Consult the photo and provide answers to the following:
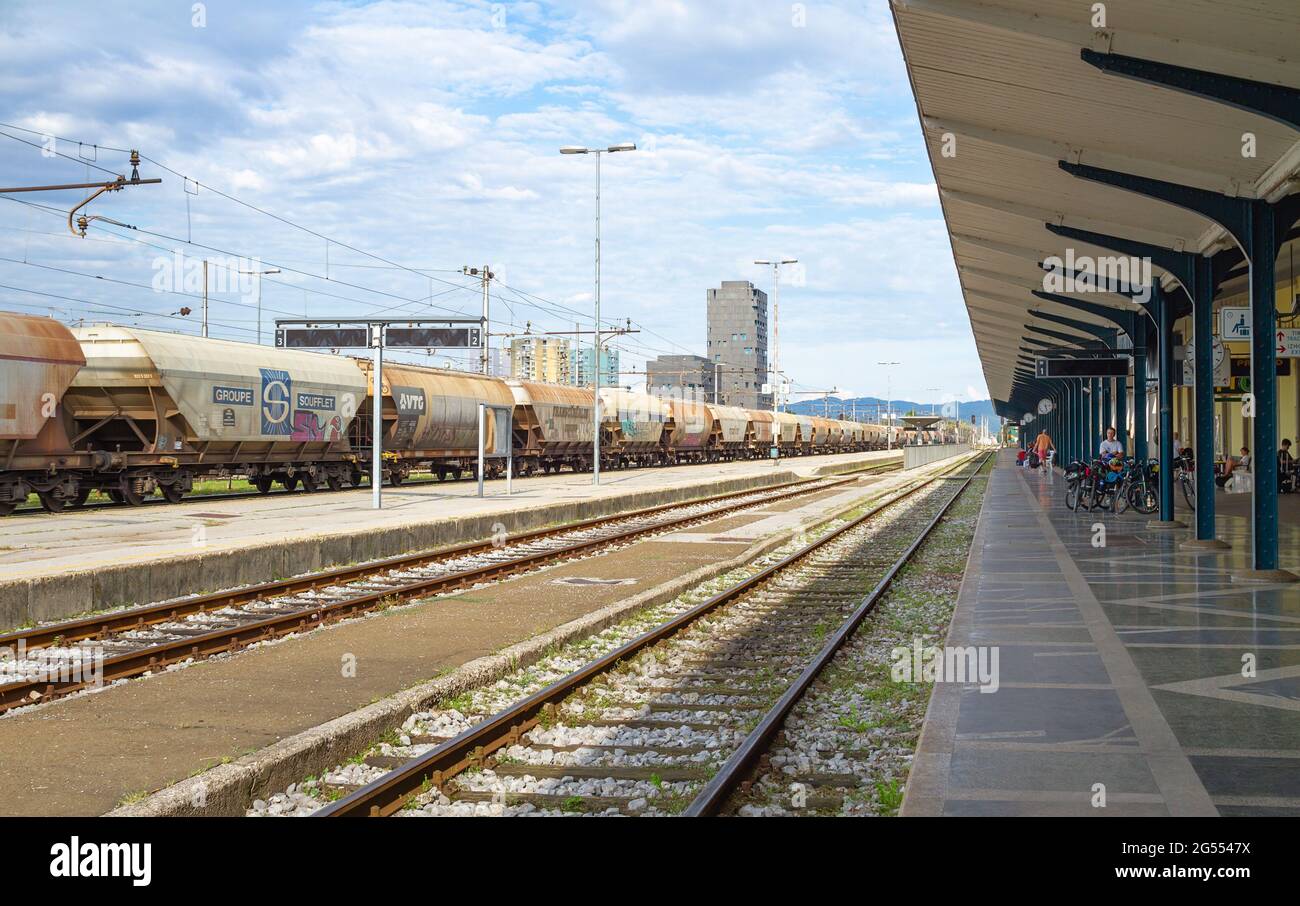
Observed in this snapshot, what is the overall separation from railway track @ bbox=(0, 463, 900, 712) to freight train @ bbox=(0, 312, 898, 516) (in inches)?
212

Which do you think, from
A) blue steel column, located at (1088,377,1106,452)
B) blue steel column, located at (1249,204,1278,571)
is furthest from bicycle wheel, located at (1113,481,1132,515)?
blue steel column, located at (1249,204,1278,571)

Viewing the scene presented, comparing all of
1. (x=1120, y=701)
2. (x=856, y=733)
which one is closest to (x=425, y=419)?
(x=856, y=733)

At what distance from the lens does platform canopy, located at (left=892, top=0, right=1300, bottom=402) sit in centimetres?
930

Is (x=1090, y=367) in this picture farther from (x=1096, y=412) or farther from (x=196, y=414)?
(x=196, y=414)

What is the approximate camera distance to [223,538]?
15234 millimetres

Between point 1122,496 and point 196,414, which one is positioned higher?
point 196,414

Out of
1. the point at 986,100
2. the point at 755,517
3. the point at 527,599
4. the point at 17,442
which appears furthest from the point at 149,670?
the point at 755,517

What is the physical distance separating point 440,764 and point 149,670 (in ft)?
12.5

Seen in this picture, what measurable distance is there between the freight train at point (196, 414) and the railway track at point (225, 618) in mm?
5392

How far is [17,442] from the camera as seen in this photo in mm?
18969

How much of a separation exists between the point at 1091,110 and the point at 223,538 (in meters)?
11.7

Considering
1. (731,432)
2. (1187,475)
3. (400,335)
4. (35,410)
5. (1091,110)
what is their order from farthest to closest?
(731,432) < (400,335) < (1187,475) < (35,410) < (1091,110)
